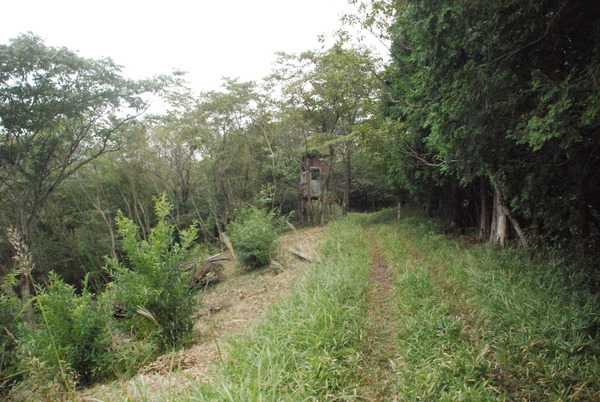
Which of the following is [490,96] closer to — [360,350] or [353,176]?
[360,350]

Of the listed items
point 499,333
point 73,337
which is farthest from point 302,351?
point 73,337

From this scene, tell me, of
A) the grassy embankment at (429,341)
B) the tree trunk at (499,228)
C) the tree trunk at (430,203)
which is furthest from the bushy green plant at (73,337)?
the tree trunk at (430,203)

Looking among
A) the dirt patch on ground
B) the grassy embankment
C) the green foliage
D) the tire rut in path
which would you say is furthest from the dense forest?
the tire rut in path

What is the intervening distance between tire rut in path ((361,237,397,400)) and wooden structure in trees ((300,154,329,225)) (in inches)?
398

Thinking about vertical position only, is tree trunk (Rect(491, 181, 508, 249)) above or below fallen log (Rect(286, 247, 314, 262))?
above

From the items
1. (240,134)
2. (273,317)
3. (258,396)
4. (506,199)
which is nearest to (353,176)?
(240,134)

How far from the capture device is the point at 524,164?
4.41m

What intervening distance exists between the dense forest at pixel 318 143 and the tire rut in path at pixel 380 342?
92.2 inches

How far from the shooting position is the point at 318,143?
47.6 feet

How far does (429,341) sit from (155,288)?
3.51 metres

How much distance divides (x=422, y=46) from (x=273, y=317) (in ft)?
14.6

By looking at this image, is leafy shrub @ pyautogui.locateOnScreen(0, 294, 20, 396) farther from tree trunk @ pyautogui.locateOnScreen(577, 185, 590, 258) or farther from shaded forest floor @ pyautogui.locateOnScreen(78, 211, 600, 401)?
tree trunk @ pyautogui.locateOnScreen(577, 185, 590, 258)

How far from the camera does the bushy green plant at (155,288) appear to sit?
4.10 metres

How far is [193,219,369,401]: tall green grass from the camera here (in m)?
2.41
